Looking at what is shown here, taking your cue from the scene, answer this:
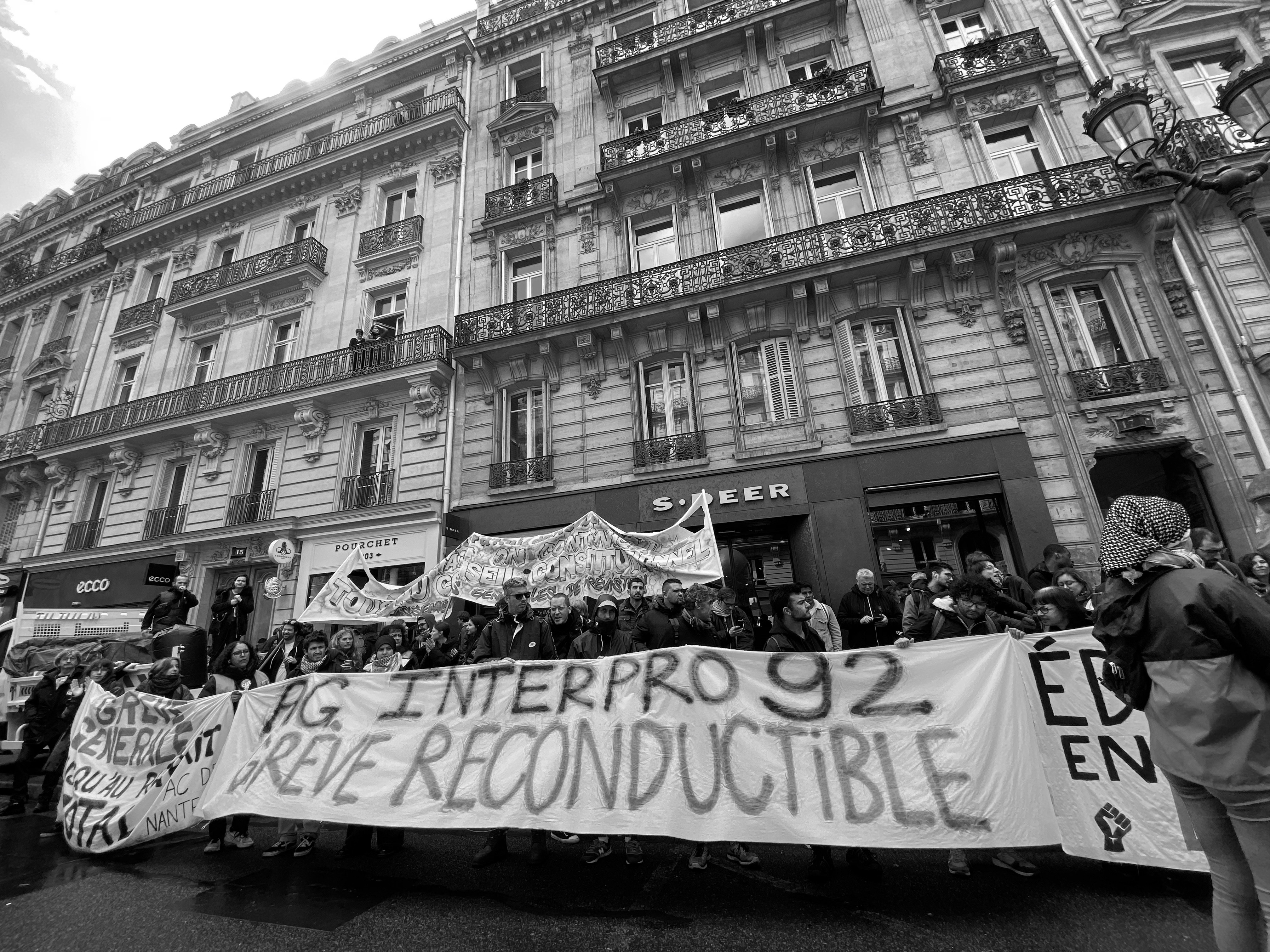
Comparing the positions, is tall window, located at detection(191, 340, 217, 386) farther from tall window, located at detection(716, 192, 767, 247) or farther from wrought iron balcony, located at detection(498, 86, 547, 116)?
tall window, located at detection(716, 192, 767, 247)

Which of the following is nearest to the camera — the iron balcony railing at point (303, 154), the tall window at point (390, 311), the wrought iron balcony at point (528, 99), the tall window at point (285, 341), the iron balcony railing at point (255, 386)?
the iron balcony railing at point (255, 386)

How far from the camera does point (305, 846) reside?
4762mm

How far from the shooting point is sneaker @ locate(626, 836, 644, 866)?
13.5 ft

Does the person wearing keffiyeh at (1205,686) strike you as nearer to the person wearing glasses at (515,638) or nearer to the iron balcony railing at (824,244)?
the person wearing glasses at (515,638)

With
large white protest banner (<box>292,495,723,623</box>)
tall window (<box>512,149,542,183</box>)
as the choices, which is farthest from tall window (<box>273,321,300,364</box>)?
large white protest banner (<box>292,495,723,623</box>)

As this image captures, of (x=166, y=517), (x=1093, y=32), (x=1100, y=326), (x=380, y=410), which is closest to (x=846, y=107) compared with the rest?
(x=1093, y=32)

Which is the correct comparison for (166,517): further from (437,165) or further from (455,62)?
(455,62)

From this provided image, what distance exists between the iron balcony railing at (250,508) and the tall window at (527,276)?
8.65 meters

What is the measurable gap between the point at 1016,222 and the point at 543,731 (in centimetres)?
1235

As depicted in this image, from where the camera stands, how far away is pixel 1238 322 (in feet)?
32.0

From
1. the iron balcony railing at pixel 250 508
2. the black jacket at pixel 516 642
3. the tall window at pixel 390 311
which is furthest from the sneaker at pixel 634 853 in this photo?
the tall window at pixel 390 311

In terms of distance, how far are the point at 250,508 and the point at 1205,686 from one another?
18322 mm

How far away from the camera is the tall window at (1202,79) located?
37.3 ft

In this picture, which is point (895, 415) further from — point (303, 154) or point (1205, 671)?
point (303, 154)
